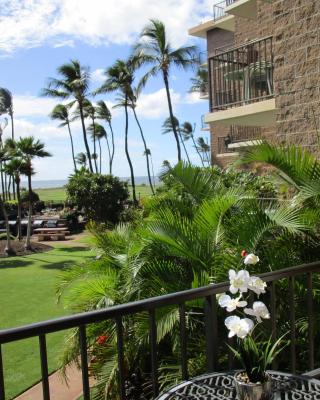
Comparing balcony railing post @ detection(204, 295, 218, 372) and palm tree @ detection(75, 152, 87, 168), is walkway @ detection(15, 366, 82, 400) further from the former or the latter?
palm tree @ detection(75, 152, 87, 168)

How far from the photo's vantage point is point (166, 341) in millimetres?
4699

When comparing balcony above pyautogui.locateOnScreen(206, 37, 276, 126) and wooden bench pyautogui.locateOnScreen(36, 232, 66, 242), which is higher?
balcony above pyautogui.locateOnScreen(206, 37, 276, 126)

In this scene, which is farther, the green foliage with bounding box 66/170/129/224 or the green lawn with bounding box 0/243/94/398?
the green foliage with bounding box 66/170/129/224

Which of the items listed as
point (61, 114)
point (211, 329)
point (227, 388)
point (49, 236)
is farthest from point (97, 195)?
point (61, 114)

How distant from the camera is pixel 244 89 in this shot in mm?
9344

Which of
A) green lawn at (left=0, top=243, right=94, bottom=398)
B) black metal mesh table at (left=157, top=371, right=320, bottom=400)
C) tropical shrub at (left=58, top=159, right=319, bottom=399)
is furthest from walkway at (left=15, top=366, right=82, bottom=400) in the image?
black metal mesh table at (left=157, top=371, right=320, bottom=400)

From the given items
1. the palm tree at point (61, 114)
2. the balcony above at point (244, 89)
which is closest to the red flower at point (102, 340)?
the balcony above at point (244, 89)

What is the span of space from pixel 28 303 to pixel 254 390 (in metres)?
9.37

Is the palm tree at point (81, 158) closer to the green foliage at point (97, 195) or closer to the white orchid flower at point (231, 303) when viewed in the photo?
the green foliage at point (97, 195)

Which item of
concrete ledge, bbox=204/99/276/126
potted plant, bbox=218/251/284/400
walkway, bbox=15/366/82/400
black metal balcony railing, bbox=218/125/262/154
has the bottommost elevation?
walkway, bbox=15/366/82/400

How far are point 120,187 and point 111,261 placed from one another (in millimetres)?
17804

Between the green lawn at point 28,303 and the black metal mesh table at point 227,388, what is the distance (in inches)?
166

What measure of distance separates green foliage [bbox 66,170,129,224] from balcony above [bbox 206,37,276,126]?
1246cm

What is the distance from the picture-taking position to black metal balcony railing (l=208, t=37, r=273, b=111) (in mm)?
8945
